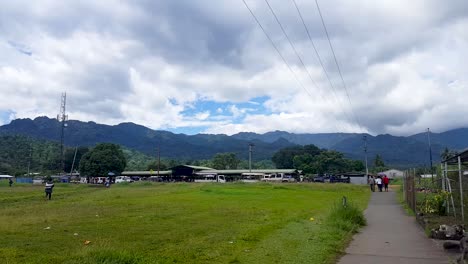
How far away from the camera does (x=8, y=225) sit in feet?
55.9

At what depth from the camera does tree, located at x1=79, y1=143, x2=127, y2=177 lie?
10688 cm

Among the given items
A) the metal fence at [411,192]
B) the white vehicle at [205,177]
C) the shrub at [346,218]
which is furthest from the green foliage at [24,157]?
the shrub at [346,218]

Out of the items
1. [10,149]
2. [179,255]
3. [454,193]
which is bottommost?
[179,255]

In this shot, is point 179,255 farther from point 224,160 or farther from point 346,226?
point 224,160

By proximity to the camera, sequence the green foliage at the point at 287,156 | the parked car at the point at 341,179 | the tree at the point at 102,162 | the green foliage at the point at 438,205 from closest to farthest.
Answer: the green foliage at the point at 438,205 < the parked car at the point at 341,179 < the tree at the point at 102,162 < the green foliage at the point at 287,156

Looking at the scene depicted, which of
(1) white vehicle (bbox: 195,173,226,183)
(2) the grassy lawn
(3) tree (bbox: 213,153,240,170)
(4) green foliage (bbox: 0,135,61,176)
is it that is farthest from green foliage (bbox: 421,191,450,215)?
(4) green foliage (bbox: 0,135,61,176)

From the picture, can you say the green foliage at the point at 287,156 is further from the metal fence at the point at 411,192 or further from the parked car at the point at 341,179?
the metal fence at the point at 411,192

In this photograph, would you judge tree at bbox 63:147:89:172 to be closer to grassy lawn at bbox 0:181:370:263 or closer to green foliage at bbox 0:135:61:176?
green foliage at bbox 0:135:61:176

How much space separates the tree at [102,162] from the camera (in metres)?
107

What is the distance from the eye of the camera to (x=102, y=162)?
10688 centimetres

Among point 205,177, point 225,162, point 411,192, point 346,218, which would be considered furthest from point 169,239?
point 225,162

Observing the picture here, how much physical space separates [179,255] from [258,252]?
2.02 meters

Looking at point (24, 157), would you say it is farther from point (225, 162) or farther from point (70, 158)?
point (225, 162)

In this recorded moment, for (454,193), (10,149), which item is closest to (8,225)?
(454,193)
